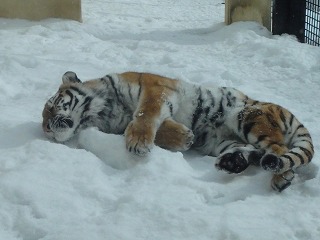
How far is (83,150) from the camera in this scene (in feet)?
9.48

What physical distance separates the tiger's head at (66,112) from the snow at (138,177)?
0.07 m

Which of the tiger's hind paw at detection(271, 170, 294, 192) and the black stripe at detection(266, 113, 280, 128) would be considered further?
the black stripe at detection(266, 113, 280, 128)

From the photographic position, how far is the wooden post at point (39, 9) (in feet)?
20.8

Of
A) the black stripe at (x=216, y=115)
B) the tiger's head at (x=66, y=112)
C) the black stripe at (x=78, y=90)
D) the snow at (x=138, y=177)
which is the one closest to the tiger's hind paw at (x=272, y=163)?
the snow at (x=138, y=177)

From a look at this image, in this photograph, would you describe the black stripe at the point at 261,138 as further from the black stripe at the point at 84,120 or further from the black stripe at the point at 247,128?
the black stripe at the point at 84,120

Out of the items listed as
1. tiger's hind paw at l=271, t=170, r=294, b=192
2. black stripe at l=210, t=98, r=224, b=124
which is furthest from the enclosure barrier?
tiger's hind paw at l=271, t=170, r=294, b=192

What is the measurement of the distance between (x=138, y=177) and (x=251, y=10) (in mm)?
4350

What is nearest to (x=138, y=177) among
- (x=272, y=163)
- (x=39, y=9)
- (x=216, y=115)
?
(x=272, y=163)

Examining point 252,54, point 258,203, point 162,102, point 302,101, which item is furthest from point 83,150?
point 252,54

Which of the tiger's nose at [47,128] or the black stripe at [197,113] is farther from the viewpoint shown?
the black stripe at [197,113]

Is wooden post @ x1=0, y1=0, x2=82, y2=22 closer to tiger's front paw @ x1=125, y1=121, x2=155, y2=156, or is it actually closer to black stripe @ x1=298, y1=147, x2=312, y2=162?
tiger's front paw @ x1=125, y1=121, x2=155, y2=156

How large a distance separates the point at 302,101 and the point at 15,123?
2138mm

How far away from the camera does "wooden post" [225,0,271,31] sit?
6.55 meters

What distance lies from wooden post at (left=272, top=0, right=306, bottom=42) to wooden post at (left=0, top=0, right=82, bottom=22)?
7.21 feet
